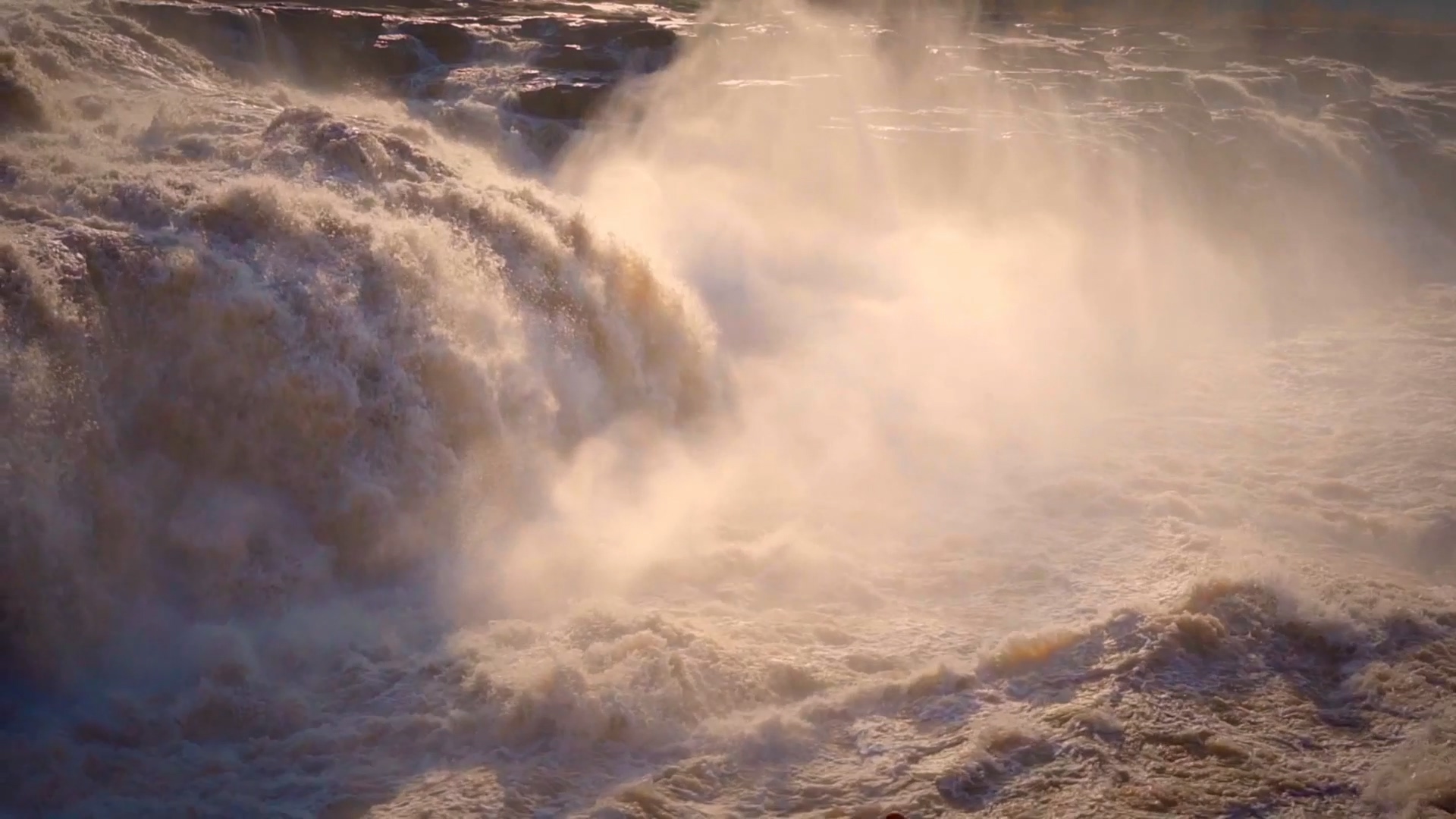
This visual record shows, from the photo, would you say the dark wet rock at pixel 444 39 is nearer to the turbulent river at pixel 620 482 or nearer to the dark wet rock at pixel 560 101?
the turbulent river at pixel 620 482

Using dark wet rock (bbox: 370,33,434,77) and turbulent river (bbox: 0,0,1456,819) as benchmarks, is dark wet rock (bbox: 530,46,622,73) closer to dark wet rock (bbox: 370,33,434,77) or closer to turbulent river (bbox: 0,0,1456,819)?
turbulent river (bbox: 0,0,1456,819)

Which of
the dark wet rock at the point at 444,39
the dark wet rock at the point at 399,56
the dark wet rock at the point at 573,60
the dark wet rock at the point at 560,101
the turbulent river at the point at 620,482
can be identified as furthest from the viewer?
the dark wet rock at the point at 573,60

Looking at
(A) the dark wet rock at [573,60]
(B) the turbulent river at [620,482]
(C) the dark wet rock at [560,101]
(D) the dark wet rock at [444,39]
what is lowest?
(B) the turbulent river at [620,482]

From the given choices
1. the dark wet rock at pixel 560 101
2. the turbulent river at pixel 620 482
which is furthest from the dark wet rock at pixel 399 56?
the dark wet rock at pixel 560 101

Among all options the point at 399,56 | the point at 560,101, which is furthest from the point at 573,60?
the point at 399,56

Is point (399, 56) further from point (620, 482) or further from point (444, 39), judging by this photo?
point (620, 482)

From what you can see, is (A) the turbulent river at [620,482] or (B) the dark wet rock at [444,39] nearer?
(A) the turbulent river at [620,482]

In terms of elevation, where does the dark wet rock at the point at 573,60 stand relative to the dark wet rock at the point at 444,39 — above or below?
below
